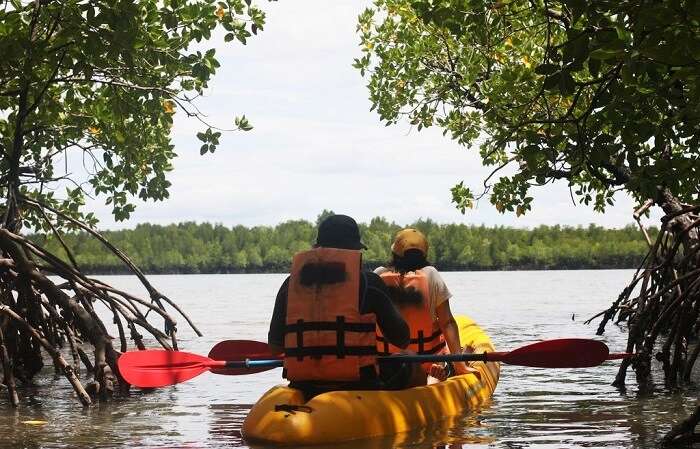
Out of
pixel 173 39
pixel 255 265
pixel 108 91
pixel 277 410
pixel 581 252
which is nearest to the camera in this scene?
pixel 277 410

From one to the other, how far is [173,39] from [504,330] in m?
10.4

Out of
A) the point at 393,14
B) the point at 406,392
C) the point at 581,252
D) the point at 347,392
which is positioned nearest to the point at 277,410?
the point at 347,392

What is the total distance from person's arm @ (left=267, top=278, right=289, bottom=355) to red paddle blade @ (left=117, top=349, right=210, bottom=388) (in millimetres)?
836

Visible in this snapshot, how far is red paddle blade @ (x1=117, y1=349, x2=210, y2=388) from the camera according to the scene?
794 centimetres

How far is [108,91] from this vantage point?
1127 centimetres

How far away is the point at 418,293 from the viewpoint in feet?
25.5

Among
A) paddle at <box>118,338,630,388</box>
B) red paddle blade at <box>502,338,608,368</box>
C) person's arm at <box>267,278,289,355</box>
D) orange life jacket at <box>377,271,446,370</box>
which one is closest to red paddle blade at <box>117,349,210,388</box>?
paddle at <box>118,338,630,388</box>

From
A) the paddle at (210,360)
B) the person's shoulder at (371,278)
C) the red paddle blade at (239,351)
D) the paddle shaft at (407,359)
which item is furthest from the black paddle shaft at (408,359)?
the red paddle blade at (239,351)

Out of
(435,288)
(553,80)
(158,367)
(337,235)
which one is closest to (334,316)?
(337,235)

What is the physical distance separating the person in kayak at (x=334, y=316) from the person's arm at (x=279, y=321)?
0.02m

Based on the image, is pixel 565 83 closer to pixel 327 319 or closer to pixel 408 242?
pixel 327 319

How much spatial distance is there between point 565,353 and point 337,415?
2129mm

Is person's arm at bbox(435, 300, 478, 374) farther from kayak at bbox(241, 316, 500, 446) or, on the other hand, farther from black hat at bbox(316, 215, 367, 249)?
black hat at bbox(316, 215, 367, 249)

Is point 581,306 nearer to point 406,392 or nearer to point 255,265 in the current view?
point 406,392
